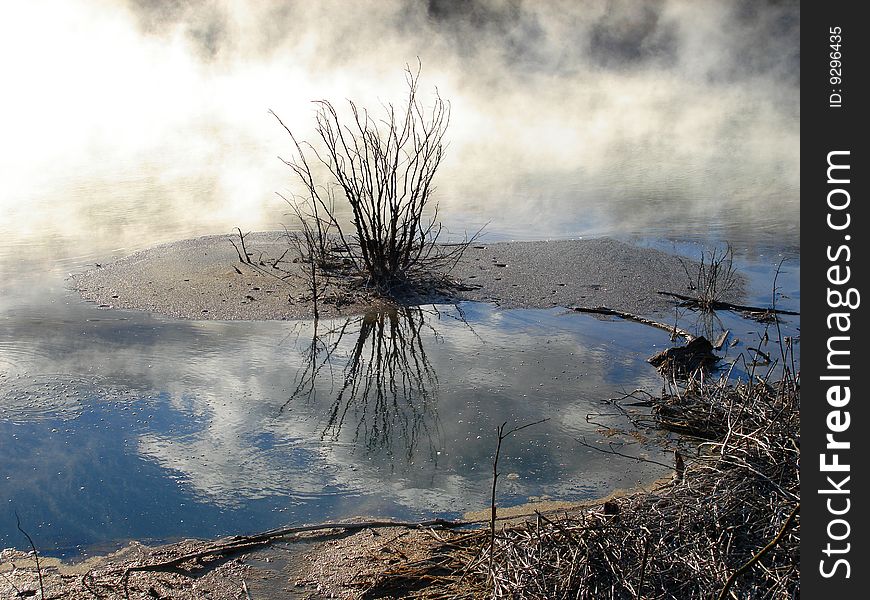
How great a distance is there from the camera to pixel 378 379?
18.8 ft

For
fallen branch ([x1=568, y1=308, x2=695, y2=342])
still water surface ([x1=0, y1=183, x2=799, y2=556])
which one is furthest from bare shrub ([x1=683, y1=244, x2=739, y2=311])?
fallen branch ([x1=568, y1=308, x2=695, y2=342])

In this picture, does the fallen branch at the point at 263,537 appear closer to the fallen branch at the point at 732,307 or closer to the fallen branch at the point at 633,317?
the fallen branch at the point at 633,317

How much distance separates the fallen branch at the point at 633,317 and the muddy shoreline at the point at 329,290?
0.38ft

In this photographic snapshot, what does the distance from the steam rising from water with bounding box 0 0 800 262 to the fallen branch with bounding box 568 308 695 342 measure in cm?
274

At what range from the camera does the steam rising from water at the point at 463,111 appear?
37.2 feet

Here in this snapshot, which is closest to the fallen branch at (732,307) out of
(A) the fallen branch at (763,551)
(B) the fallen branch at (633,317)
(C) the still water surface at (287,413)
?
(C) the still water surface at (287,413)

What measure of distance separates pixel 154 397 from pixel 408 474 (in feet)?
5.69

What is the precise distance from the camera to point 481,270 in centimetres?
816

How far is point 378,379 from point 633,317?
7.08 feet

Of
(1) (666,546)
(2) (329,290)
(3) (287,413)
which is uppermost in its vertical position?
(2) (329,290)

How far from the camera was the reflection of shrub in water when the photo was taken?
4.98 metres

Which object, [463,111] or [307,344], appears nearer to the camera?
[307,344]

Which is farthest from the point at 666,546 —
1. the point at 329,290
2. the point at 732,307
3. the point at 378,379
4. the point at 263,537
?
the point at 329,290

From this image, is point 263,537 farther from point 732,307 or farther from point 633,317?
point 732,307
